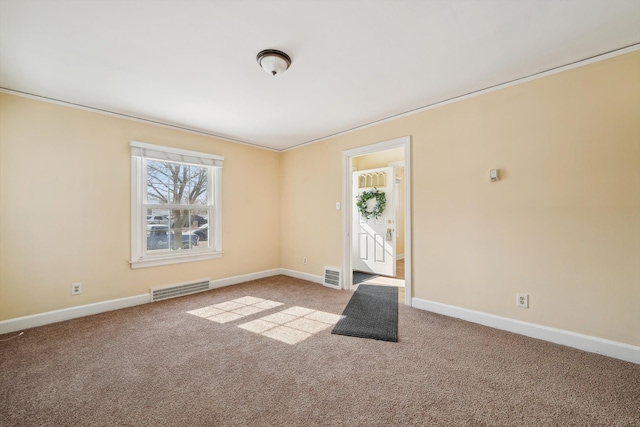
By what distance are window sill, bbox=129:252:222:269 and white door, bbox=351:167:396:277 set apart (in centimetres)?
270

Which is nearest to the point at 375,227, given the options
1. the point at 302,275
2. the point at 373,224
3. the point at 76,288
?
the point at 373,224

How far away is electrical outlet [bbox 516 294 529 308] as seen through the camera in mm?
2589

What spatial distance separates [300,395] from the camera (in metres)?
1.77

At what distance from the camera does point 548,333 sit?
2457 millimetres

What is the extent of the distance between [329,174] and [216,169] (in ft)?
6.23

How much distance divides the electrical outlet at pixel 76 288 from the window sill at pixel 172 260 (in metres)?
0.54

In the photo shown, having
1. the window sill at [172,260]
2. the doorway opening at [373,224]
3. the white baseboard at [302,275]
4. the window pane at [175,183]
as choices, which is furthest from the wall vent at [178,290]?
the doorway opening at [373,224]

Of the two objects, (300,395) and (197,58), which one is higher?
(197,58)

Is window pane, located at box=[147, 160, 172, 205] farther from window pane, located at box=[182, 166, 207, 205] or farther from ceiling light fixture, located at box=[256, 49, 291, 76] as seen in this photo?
ceiling light fixture, located at box=[256, 49, 291, 76]

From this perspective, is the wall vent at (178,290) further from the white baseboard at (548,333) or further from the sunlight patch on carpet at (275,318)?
the white baseboard at (548,333)

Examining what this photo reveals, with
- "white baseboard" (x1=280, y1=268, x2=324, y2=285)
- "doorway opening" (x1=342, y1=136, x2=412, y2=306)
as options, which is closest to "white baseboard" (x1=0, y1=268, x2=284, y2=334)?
"white baseboard" (x1=280, y1=268, x2=324, y2=285)

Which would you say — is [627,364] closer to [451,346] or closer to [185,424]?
[451,346]

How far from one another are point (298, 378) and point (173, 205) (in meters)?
3.14

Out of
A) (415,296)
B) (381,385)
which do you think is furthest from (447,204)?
(381,385)
